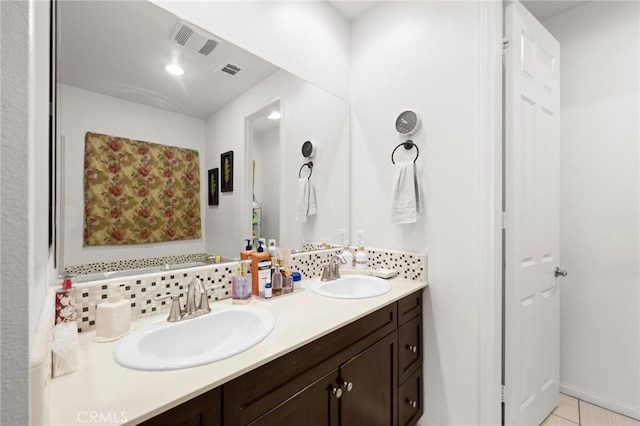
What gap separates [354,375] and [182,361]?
0.69m

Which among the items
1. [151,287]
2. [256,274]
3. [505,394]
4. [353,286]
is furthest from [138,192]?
[505,394]

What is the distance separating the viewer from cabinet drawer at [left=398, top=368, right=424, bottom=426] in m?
1.49

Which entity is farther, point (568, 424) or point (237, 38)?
point (568, 424)

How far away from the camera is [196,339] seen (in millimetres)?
1066

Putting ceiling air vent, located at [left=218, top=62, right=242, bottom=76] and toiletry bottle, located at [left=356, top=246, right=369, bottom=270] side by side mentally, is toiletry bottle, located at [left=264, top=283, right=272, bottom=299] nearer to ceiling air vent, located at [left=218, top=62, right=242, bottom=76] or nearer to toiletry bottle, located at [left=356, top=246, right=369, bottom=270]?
toiletry bottle, located at [left=356, top=246, right=369, bottom=270]

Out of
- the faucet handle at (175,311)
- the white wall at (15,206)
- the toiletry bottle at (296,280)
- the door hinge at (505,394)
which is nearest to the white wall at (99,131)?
the faucet handle at (175,311)

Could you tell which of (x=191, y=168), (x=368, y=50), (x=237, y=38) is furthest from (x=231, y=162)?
(x=368, y=50)

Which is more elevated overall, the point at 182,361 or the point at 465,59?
the point at 465,59

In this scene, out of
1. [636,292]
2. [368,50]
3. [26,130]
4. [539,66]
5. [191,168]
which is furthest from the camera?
[368,50]

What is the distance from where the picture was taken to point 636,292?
184cm

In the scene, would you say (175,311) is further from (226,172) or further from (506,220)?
(506,220)

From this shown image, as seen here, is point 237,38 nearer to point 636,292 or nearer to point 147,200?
point 147,200

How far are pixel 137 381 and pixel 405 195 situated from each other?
1446 millimetres

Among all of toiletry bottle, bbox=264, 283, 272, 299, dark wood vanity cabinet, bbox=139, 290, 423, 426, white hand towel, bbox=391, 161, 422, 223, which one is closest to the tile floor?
dark wood vanity cabinet, bbox=139, 290, 423, 426
